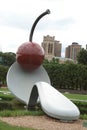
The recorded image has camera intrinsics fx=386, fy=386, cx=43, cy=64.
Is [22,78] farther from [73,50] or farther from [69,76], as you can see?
[73,50]

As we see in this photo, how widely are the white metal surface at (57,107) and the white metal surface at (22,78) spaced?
5.23m

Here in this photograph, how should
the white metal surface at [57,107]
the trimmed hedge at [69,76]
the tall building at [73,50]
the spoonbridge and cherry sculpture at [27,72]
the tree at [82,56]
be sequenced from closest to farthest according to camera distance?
the white metal surface at [57,107]
the spoonbridge and cherry sculpture at [27,72]
the trimmed hedge at [69,76]
the tree at [82,56]
the tall building at [73,50]

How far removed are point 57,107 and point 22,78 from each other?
7085mm

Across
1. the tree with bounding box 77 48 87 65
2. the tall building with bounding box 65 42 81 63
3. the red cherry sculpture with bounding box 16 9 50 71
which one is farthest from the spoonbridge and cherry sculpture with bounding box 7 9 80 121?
the tall building with bounding box 65 42 81 63

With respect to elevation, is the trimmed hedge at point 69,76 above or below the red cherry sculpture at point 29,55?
below

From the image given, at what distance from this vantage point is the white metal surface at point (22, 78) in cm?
1925

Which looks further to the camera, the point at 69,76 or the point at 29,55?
the point at 69,76

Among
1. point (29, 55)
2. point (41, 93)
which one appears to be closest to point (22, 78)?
point (29, 55)

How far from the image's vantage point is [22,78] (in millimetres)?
19562

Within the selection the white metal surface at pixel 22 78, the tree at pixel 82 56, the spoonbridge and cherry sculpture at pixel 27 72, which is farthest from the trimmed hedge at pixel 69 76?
the spoonbridge and cherry sculpture at pixel 27 72

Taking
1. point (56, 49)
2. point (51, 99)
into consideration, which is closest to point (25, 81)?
point (51, 99)

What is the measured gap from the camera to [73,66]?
52000mm

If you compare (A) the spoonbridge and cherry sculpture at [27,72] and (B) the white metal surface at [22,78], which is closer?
(A) the spoonbridge and cherry sculpture at [27,72]

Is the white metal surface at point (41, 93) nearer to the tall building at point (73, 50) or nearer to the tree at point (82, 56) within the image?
the tree at point (82, 56)
